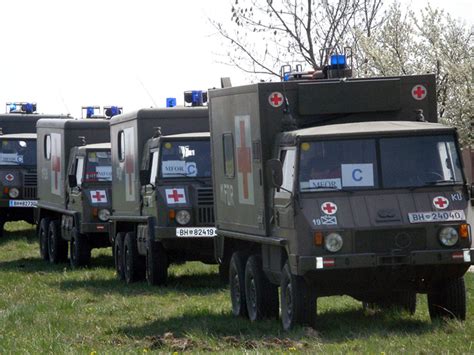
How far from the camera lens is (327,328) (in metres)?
14.9

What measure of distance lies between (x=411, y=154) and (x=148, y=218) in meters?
8.17

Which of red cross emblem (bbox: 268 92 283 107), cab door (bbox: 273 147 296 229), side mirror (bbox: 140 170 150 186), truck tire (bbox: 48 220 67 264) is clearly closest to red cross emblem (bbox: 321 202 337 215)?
cab door (bbox: 273 147 296 229)

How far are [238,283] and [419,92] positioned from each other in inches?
129

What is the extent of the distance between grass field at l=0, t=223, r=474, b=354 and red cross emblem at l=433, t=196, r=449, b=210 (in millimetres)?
1172

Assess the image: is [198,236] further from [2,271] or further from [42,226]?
[42,226]

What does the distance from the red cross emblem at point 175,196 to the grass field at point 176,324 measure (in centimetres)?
136

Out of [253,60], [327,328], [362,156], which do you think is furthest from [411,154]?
[253,60]

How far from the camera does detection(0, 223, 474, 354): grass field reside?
13.2 meters

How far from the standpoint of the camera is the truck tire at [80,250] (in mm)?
26969

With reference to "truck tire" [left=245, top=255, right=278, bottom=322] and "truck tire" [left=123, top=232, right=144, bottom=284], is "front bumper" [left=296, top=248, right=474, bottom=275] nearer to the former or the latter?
"truck tire" [left=245, top=255, right=278, bottom=322]

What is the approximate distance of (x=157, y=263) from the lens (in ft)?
72.6

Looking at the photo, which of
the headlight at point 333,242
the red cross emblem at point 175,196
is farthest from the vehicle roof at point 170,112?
the headlight at point 333,242

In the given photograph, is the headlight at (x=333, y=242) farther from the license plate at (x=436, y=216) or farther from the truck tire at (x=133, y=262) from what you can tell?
the truck tire at (x=133, y=262)

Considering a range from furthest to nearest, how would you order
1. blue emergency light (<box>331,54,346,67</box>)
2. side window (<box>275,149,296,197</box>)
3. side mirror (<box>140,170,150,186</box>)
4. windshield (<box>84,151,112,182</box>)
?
windshield (<box>84,151,112,182</box>)
side mirror (<box>140,170,150,186</box>)
blue emergency light (<box>331,54,346,67</box>)
side window (<box>275,149,296,197</box>)
